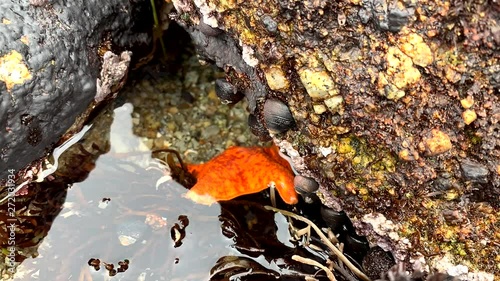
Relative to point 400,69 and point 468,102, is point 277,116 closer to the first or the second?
point 400,69

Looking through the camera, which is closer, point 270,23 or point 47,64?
point 270,23

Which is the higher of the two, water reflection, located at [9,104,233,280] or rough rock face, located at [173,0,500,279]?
rough rock face, located at [173,0,500,279]

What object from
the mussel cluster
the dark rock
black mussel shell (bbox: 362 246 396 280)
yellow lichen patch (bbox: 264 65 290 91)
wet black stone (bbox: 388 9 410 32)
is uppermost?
wet black stone (bbox: 388 9 410 32)

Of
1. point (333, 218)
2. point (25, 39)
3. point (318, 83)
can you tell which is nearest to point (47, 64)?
point (25, 39)

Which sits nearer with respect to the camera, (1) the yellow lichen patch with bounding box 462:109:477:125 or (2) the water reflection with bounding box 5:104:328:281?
(1) the yellow lichen patch with bounding box 462:109:477:125

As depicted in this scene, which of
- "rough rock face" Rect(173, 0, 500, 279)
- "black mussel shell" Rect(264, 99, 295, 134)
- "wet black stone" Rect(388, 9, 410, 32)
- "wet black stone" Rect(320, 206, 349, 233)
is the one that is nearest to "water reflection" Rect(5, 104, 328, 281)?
"wet black stone" Rect(320, 206, 349, 233)

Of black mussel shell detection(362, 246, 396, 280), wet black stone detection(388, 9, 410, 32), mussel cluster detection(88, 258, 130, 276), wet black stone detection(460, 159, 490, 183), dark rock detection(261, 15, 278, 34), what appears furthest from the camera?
mussel cluster detection(88, 258, 130, 276)

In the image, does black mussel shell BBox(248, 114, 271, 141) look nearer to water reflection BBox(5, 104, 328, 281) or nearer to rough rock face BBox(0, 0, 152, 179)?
water reflection BBox(5, 104, 328, 281)

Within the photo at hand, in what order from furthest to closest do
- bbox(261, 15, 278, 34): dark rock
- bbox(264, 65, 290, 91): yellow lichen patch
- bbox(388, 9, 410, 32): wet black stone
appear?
bbox(264, 65, 290, 91): yellow lichen patch → bbox(261, 15, 278, 34): dark rock → bbox(388, 9, 410, 32): wet black stone
